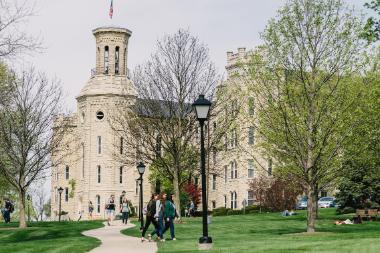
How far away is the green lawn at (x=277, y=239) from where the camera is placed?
70.1 ft

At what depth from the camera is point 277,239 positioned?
90.3 feet

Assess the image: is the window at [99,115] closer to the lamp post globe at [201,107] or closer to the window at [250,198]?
the window at [250,198]

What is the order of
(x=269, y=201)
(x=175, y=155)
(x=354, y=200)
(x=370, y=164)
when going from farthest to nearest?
1. (x=269, y=201)
2. (x=354, y=200)
3. (x=175, y=155)
4. (x=370, y=164)

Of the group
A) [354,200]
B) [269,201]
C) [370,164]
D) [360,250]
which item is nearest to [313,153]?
[370,164]

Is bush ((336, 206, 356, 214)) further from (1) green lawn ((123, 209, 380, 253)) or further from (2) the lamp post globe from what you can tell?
(2) the lamp post globe

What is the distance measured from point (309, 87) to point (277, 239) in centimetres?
807

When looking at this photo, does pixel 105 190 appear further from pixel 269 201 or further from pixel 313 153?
pixel 313 153

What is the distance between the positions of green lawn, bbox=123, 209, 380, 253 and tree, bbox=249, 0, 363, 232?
98.9 inches

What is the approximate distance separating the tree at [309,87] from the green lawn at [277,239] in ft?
8.24

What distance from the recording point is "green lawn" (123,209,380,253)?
2138 centimetres

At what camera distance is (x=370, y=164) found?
131 feet

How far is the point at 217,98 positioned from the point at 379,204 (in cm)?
1329

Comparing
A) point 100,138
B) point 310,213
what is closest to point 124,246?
point 310,213

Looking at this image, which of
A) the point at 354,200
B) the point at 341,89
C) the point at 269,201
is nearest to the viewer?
the point at 341,89
